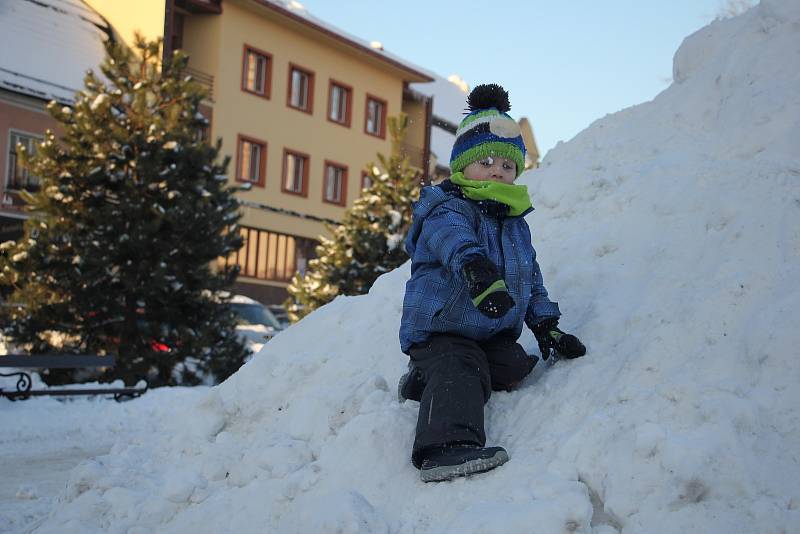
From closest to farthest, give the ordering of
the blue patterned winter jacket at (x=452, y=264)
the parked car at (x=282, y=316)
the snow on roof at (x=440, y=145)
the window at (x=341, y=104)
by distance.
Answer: the blue patterned winter jacket at (x=452, y=264)
the parked car at (x=282, y=316)
the window at (x=341, y=104)
the snow on roof at (x=440, y=145)

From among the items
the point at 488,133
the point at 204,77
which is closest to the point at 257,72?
the point at 204,77

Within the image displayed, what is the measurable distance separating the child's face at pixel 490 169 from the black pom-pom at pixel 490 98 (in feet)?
0.96

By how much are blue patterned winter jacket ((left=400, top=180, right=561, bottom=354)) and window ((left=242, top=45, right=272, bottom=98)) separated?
23599 millimetres

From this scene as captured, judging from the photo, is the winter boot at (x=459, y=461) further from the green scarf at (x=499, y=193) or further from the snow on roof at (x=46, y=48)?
the snow on roof at (x=46, y=48)

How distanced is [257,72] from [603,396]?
25089 mm

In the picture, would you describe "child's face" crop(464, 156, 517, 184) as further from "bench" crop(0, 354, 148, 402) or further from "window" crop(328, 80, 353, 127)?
"window" crop(328, 80, 353, 127)

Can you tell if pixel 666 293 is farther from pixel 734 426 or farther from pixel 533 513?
pixel 533 513

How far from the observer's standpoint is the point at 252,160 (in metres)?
26.8

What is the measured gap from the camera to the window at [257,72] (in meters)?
26.2

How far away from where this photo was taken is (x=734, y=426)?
9.36 feet

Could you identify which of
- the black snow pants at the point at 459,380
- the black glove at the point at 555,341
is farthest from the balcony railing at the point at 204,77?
the black snow pants at the point at 459,380

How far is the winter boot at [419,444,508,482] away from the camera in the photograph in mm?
2998

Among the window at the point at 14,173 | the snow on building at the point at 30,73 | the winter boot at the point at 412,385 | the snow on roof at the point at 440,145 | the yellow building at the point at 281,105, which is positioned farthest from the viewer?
the snow on roof at the point at 440,145

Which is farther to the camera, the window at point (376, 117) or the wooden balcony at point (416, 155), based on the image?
the wooden balcony at point (416, 155)
